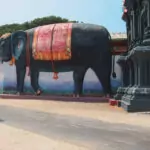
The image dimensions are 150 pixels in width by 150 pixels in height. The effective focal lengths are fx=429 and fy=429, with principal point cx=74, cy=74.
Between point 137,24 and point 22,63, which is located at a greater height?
point 137,24

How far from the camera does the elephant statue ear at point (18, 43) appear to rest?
103 ft

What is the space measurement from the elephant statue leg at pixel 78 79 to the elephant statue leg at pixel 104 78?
83 cm

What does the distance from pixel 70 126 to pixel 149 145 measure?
14.3 ft

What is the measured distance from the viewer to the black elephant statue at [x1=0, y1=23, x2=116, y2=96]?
94.5 feet

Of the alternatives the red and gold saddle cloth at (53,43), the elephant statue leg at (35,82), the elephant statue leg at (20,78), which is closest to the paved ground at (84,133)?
the red and gold saddle cloth at (53,43)

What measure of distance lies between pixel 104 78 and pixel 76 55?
2529 mm

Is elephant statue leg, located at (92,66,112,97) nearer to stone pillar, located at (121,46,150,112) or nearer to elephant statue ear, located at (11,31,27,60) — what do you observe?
elephant statue ear, located at (11,31,27,60)

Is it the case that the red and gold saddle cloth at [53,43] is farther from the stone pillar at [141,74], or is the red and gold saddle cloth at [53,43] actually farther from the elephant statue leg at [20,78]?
the stone pillar at [141,74]

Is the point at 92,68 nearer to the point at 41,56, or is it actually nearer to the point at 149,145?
the point at 41,56

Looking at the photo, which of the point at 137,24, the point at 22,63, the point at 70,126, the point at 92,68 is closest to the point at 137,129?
the point at 70,126

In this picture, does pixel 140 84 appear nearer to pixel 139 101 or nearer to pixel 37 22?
pixel 139 101

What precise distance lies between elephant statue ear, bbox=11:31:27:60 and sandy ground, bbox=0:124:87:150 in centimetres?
1955

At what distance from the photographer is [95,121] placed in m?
15.9

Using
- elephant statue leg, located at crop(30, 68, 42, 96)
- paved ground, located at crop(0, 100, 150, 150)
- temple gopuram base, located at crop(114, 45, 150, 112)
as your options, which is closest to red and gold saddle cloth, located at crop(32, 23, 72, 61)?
elephant statue leg, located at crop(30, 68, 42, 96)
